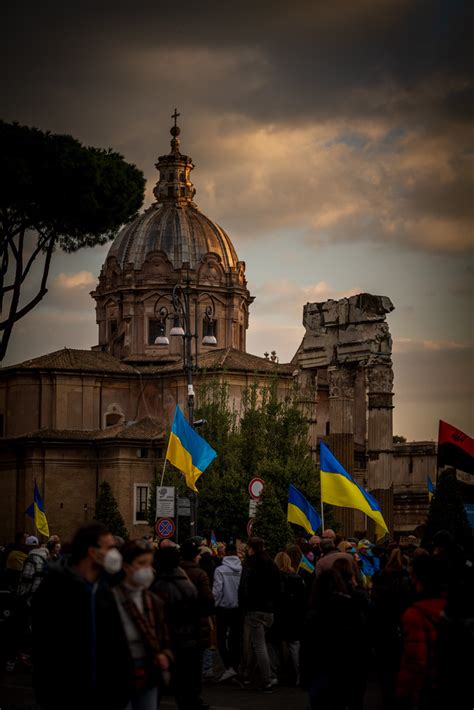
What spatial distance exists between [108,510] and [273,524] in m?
20.6

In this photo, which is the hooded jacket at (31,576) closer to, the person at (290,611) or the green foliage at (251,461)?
the person at (290,611)

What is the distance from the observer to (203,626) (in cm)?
1434

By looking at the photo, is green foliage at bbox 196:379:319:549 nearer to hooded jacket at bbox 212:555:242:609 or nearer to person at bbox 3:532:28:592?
person at bbox 3:532:28:592

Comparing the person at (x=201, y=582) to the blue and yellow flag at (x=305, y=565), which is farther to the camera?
the blue and yellow flag at (x=305, y=565)

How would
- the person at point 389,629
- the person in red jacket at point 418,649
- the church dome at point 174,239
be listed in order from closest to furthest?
the person in red jacket at point 418,649, the person at point 389,629, the church dome at point 174,239

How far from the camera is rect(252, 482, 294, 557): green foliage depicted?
1811 inches

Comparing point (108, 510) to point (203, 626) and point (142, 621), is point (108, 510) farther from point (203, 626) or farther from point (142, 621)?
point (142, 621)

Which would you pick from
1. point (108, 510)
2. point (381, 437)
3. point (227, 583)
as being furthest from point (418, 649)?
point (108, 510)

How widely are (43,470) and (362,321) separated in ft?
92.3

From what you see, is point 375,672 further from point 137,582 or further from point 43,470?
point 43,470

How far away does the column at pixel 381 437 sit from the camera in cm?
4738

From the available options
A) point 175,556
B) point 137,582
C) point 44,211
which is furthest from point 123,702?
point 44,211

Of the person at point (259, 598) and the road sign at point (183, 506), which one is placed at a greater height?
the road sign at point (183, 506)

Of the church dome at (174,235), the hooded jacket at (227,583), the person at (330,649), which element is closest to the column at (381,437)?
the hooded jacket at (227,583)
